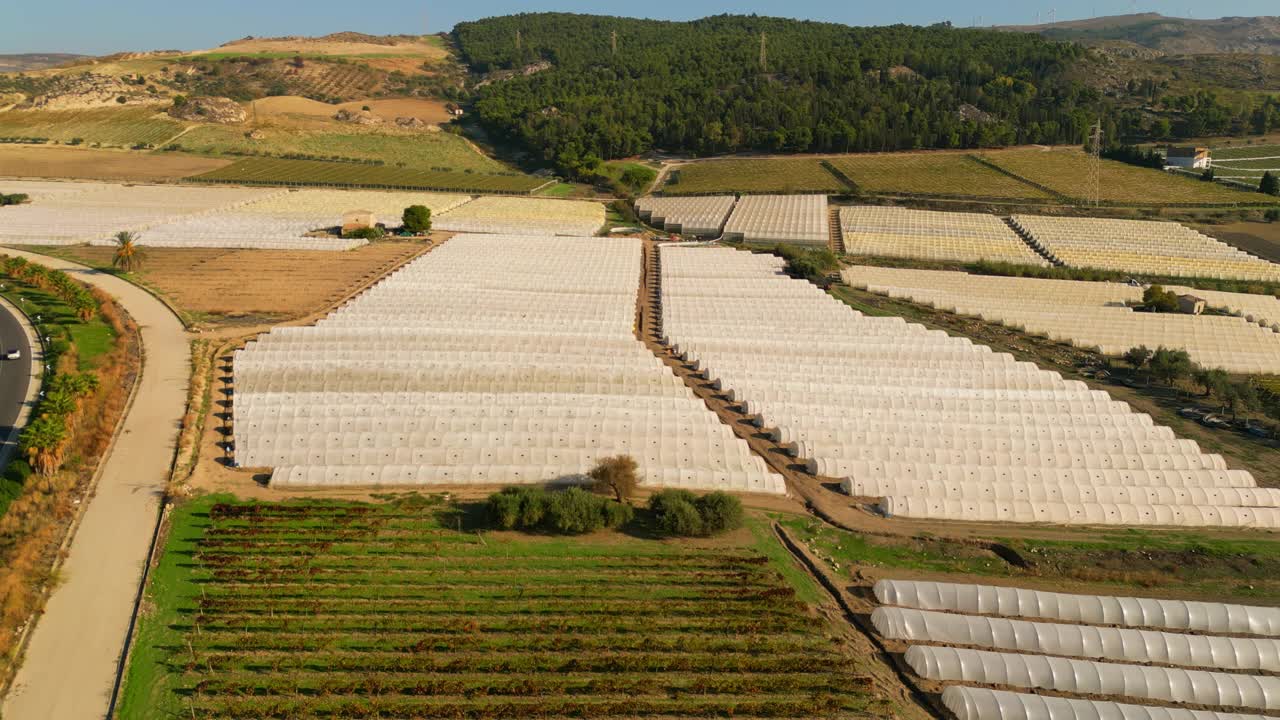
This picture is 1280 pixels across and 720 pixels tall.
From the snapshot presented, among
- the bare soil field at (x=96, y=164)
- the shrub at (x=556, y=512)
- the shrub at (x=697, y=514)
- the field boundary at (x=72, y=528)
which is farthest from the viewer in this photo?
the bare soil field at (x=96, y=164)

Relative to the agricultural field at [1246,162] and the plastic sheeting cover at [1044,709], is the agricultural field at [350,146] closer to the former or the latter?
the agricultural field at [1246,162]

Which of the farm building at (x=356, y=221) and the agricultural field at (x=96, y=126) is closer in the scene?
the farm building at (x=356, y=221)

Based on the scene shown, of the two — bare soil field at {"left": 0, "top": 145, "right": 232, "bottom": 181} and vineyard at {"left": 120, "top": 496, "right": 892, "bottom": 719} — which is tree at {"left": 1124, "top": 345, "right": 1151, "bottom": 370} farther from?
bare soil field at {"left": 0, "top": 145, "right": 232, "bottom": 181}

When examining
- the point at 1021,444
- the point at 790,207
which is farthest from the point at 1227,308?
the point at 790,207

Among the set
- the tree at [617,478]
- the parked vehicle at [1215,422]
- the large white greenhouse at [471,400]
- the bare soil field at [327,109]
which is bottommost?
the parked vehicle at [1215,422]

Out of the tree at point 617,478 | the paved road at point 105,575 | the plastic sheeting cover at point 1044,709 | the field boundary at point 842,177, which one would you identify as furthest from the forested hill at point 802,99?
the plastic sheeting cover at point 1044,709

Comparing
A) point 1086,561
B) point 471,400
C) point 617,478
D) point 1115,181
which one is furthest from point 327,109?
point 1086,561

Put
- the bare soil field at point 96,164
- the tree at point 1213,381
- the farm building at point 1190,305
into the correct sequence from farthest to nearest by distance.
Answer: the bare soil field at point 96,164, the farm building at point 1190,305, the tree at point 1213,381
